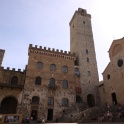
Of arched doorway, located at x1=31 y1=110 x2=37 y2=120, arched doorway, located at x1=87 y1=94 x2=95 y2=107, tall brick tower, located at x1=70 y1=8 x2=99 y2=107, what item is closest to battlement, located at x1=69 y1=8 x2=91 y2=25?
tall brick tower, located at x1=70 y1=8 x2=99 y2=107

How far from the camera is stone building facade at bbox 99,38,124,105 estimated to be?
25.8m

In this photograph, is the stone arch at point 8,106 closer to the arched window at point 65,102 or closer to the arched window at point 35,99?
the arched window at point 35,99

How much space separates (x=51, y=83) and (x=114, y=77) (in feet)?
40.3

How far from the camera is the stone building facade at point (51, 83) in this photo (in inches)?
1008

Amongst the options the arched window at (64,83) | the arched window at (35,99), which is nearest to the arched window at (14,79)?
the arched window at (35,99)

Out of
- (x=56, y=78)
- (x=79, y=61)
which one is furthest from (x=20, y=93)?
(x=79, y=61)

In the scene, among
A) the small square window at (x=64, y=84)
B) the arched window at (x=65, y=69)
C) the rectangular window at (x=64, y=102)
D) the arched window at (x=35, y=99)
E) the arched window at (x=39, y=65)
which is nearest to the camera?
the arched window at (x=35, y=99)

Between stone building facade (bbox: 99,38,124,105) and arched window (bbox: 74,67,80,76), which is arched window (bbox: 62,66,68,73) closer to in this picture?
arched window (bbox: 74,67,80,76)

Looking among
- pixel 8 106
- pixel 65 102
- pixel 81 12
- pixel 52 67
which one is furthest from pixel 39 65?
pixel 81 12

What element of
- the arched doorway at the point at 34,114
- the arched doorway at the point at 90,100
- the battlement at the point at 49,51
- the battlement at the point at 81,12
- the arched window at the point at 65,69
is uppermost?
the battlement at the point at 81,12

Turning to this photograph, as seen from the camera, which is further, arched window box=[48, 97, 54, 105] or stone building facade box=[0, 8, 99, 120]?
arched window box=[48, 97, 54, 105]

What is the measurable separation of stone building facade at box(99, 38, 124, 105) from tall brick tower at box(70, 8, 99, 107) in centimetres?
244

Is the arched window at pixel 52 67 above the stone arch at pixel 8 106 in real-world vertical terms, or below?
above

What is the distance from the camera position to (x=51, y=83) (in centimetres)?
2883
